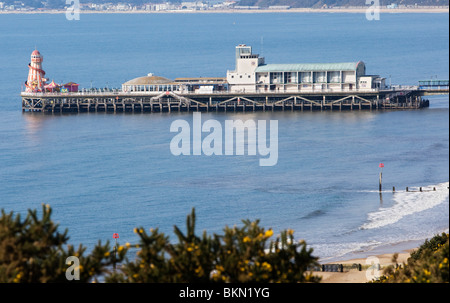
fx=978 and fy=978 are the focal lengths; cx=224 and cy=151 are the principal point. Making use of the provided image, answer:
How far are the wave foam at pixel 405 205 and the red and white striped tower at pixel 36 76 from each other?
6232 cm

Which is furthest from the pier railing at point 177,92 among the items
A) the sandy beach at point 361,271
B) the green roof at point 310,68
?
the sandy beach at point 361,271

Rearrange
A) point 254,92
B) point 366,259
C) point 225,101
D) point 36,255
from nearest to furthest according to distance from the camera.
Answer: point 36,255 → point 366,259 → point 254,92 → point 225,101

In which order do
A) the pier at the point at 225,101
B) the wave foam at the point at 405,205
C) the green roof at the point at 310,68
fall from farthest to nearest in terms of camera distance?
the green roof at the point at 310,68
the pier at the point at 225,101
the wave foam at the point at 405,205

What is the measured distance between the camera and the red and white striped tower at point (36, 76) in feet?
385

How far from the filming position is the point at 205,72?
6555 inches

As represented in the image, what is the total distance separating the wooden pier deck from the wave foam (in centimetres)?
4194

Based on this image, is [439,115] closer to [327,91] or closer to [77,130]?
[327,91]

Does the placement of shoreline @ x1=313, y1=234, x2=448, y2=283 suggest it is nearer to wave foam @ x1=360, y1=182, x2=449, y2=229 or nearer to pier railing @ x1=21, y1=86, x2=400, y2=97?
wave foam @ x1=360, y1=182, x2=449, y2=229

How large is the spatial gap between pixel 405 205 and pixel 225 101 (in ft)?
167

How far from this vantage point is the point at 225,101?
368 feet

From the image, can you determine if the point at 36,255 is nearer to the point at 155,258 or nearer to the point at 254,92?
the point at 155,258

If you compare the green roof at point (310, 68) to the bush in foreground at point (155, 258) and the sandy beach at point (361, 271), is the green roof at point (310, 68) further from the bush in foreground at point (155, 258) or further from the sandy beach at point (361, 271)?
the bush in foreground at point (155, 258)

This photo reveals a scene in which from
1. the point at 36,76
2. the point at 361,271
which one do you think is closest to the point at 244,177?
the point at 361,271

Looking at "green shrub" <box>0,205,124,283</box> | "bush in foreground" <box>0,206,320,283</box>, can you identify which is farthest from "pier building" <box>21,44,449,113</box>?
"green shrub" <box>0,205,124,283</box>
